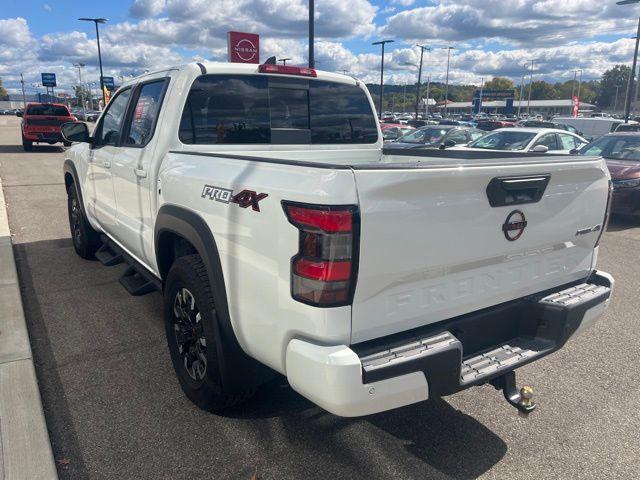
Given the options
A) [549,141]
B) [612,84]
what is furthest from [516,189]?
[612,84]

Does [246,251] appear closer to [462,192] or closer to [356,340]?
[356,340]

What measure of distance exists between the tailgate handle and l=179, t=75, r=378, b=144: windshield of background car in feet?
6.16

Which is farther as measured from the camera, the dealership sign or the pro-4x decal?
the dealership sign

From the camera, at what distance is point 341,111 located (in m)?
4.19

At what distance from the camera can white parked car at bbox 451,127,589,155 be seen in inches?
428

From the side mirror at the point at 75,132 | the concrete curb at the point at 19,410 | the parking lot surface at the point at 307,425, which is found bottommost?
the parking lot surface at the point at 307,425

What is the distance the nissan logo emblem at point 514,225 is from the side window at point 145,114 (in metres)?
2.46

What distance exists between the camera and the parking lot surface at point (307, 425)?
265 centimetres

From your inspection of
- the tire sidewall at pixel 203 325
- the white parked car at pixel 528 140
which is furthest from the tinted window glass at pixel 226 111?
the white parked car at pixel 528 140

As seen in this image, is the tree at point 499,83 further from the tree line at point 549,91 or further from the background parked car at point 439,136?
the background parked car at point 439,136

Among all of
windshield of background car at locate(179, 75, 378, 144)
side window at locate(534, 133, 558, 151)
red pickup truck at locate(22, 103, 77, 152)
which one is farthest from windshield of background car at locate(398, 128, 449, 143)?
windshield of background car at locate(179, 75, 378, 144)

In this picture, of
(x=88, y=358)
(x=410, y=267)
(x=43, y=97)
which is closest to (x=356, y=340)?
(x=410, y=267)

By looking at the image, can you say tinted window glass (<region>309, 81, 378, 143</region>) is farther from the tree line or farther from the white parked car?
the tree line

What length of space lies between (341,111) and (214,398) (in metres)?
2.43
